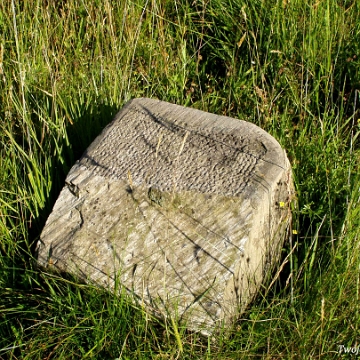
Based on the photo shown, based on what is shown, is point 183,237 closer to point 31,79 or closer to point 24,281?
point 24,281

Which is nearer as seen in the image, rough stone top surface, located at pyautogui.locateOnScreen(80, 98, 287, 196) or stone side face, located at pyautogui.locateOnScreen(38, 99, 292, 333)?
stone side face, located at pyautogui.locateOnScreen(38, 99, 292, 333)

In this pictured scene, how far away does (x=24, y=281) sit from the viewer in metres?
2.15

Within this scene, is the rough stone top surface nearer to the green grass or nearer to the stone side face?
the stone side face

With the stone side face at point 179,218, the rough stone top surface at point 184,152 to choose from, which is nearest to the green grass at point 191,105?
the stone side face at point 179,218

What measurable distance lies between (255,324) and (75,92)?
1494mm

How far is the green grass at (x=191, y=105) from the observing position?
193cm

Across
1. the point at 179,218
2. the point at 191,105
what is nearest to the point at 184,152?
the point at 179,218

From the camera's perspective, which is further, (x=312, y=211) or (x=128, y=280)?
(x=312, y=211)

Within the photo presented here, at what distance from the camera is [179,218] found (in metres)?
2.08

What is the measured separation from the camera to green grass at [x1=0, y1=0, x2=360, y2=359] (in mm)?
1927

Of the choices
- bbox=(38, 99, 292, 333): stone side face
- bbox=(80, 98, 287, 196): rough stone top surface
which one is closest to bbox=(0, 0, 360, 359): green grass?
bbox=(38, 99, 292, 333): stone side face

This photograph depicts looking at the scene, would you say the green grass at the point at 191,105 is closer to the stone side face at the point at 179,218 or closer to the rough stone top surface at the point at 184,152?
the stone side face at the point at 179,218

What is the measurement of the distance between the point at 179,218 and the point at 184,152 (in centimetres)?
33

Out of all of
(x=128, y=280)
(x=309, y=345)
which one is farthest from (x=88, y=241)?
(x=309, y=345)
